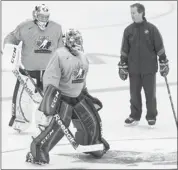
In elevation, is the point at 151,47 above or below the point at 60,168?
above

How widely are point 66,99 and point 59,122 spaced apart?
0.20 metres

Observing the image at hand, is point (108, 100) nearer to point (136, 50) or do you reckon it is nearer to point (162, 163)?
point (136, 50)

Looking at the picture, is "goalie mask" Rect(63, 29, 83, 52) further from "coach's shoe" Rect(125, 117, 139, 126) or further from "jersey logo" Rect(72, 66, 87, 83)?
"coach's shoe" Rect(125, 117, 139, 126)

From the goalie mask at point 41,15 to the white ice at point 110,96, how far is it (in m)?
0.43

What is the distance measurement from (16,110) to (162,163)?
6.24 feet

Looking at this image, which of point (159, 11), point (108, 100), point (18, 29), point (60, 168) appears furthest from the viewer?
point (159, 11)

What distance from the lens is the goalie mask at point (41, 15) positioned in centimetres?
758

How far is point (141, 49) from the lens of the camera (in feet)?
26.1

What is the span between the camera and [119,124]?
833 centimetres

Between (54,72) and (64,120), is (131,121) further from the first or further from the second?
(54,72)

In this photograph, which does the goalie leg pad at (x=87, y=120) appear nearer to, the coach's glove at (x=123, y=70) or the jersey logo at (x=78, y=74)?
the jersey logo at (x=78, y=74)

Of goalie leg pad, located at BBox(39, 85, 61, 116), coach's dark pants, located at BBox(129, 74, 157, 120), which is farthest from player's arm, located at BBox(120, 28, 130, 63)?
goalie leg pad, located at BBox(39, 85, 61, 116)

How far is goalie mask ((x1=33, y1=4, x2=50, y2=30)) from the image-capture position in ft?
24.9

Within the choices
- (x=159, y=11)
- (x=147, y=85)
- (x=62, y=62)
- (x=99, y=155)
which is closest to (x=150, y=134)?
(x=147, y=85)
